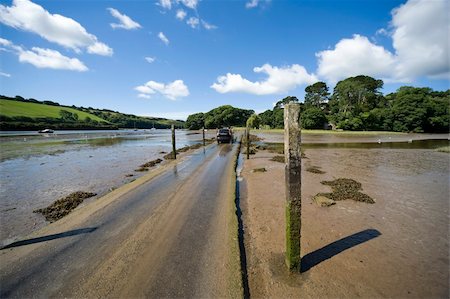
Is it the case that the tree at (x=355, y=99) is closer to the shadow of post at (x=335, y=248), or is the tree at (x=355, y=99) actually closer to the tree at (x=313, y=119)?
the tree at (x=313, y=119)

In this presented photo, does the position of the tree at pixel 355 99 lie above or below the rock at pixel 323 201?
above

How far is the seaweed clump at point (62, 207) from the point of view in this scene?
8109 millimetres

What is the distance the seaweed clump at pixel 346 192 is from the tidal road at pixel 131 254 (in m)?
5.06

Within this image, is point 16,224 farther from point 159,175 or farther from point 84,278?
point 159,175

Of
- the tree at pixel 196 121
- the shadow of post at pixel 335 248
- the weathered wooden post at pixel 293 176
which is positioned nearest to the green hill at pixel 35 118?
the tree at pixel 196 121

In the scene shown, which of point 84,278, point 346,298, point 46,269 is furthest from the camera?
point 46,269

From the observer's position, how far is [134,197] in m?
9.61

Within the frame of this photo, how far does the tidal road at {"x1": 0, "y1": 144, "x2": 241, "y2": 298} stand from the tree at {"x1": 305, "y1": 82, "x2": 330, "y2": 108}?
100 meters

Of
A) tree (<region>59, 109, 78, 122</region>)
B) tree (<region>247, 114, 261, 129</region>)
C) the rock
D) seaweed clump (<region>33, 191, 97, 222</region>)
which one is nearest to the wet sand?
the rock


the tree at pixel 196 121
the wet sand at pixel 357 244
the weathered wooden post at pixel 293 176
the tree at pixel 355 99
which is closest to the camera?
the wet sand at pixel 357 244

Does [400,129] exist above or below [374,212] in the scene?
above

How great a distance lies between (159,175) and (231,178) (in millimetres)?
4772

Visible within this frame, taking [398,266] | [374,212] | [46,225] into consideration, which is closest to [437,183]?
[374,212]

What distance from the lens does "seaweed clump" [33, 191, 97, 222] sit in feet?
26.6
